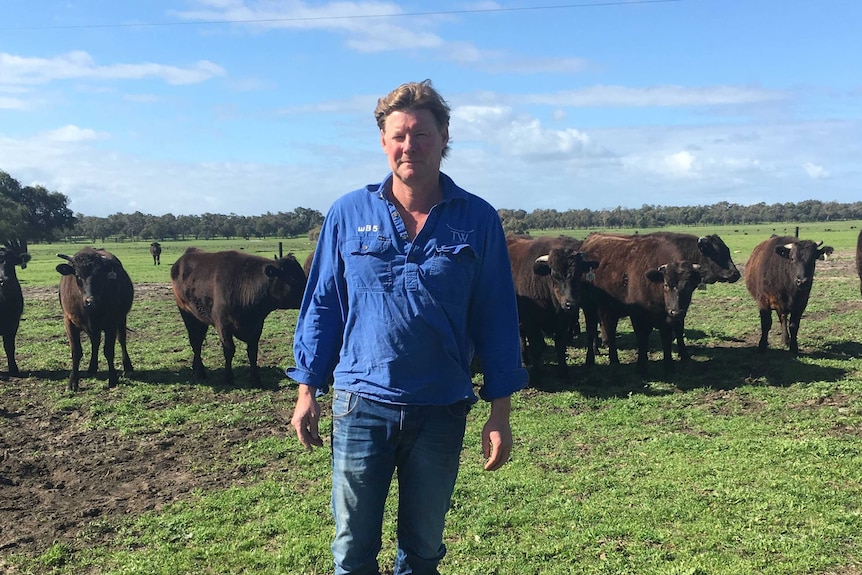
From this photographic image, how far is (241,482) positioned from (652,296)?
6955 millimetres

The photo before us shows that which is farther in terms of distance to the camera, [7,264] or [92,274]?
[7,264]

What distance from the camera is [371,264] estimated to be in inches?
107

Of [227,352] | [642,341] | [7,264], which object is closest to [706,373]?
[642,341]

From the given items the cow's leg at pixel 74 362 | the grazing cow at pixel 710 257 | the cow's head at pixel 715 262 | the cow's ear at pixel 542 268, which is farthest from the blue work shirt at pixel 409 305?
the cow's head at pixel 715 262

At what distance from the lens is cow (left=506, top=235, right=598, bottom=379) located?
9391mm

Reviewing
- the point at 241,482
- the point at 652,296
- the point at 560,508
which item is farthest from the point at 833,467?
the point at 241,482

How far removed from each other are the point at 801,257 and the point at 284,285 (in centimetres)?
897

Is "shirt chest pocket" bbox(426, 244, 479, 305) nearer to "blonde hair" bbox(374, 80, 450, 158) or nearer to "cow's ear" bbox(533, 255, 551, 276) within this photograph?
"blonde hair" bbox(374, 80, 450, 158)

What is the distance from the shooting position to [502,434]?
283cm

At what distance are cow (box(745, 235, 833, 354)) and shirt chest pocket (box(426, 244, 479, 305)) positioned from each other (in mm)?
9943

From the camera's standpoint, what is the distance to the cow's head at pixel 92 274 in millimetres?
9695

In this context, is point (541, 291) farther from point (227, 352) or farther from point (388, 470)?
point (388, 470)

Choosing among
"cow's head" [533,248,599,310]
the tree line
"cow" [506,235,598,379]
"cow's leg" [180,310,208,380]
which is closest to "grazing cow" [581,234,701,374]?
"cow" [506,235,598,379]

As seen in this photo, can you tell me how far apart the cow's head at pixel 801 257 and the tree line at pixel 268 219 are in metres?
67.7
